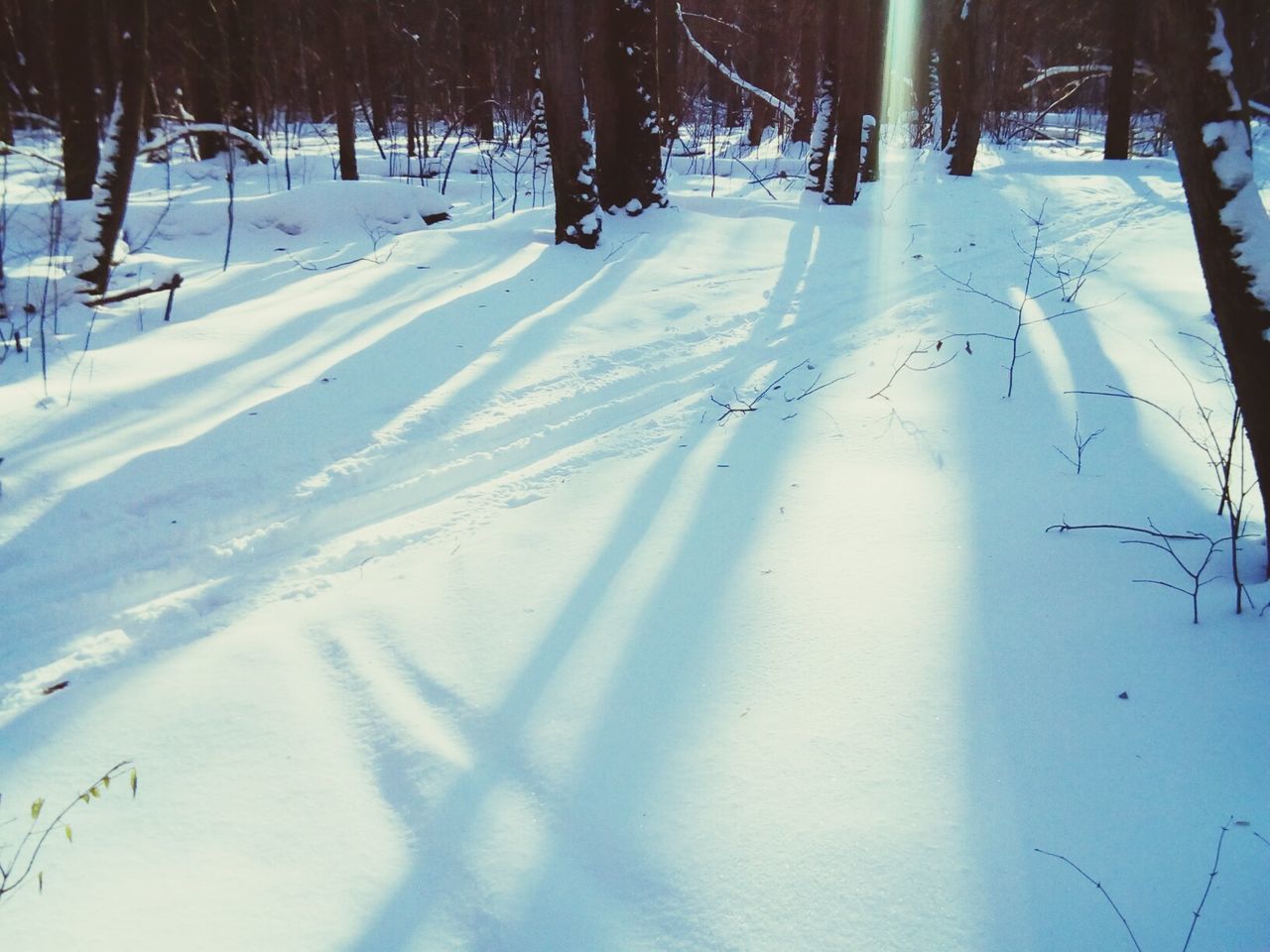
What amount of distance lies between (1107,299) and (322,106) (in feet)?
69.3

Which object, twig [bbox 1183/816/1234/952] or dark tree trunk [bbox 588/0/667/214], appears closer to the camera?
twig [bbox 1183/816/1234/952]

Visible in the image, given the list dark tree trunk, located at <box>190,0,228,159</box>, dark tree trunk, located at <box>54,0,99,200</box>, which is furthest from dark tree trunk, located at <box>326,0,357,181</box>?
dark tree trunk, located at <box>190,0,228,159</box>

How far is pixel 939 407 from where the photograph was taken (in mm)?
3941

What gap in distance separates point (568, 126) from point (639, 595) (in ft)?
16.0

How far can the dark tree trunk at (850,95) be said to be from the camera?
8.25 meters

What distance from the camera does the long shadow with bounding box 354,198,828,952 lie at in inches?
64.7

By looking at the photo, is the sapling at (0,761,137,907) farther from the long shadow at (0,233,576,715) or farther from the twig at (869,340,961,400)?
the twig at (869,340,961,400)

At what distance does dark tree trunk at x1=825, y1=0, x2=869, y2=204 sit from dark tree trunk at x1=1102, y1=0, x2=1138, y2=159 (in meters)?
7.13

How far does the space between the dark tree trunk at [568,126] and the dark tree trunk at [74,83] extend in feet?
12.8

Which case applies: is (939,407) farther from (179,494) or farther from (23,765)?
(23,765)

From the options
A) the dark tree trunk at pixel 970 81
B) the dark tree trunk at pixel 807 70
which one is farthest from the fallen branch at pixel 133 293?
the dark tree trunk at pixel 807 70

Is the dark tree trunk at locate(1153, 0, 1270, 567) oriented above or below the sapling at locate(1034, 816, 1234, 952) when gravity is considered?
above

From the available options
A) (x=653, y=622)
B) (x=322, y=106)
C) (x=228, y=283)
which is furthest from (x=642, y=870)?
(x=322, y=106)

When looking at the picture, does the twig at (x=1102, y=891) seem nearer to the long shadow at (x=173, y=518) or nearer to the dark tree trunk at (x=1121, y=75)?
the long shadow at (x=173, y=518)
